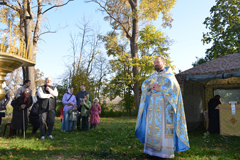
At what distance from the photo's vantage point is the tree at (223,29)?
1670 cm

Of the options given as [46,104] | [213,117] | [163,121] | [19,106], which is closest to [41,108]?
[46,104]

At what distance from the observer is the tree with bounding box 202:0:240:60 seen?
16.7 m

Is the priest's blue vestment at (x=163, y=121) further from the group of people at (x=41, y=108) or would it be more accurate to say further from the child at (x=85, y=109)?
the child at (x=85, y=109)

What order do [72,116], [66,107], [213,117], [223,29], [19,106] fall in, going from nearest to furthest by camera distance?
[19,106] < [72,116] < [66,107] < [213,117] < [223,29]

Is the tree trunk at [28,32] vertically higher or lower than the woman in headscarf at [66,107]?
higher

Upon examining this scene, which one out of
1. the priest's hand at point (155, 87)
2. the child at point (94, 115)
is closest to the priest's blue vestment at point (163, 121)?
the priest's hand at point (155, 87)

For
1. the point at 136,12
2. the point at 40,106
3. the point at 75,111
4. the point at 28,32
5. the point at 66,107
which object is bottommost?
the point at 75,111

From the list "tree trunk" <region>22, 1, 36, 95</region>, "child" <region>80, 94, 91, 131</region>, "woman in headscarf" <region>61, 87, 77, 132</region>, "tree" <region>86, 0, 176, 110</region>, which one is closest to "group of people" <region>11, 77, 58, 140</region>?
"woman in headscarf" <region>61, 87, 77, 132</region>

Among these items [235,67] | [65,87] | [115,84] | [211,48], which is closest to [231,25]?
[211,48]

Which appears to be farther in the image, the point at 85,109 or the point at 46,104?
the point at 85,109

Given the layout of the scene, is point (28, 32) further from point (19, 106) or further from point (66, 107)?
point (19, 106)

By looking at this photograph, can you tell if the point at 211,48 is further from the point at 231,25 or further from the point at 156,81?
the point at 156,81

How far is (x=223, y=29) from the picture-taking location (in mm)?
17359

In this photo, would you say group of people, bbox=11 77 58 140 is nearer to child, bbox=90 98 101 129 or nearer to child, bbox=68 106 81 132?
child, bbox=68 106 81 132
